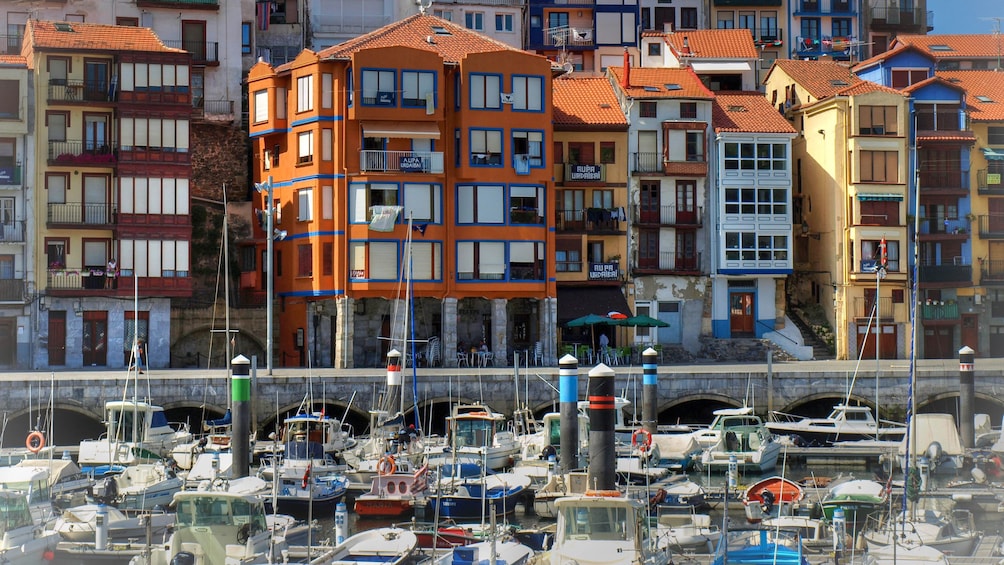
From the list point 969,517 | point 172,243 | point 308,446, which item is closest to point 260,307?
point 172,243

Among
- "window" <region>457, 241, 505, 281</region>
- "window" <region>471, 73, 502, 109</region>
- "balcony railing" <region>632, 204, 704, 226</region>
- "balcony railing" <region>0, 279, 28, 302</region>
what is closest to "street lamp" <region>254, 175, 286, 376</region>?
"window" <region>457, 241, 505, 281</region>

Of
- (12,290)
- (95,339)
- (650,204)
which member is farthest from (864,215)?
(12,290)

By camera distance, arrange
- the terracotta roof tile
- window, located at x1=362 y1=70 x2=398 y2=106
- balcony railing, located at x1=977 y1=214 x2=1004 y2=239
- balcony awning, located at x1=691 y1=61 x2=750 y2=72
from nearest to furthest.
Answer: the terracotta roof tile < window, located at x1=362 y1=70 x2=398 y2=106 < balcony railing, located at x1=977 y1=214 x2=1004 y2=239 < balcony awning, located at x1=691 y1=61 x2=750 y2=72

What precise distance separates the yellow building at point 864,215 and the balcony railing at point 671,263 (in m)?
7.18

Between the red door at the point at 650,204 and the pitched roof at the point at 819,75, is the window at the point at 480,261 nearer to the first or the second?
the red door at the point at 650,204

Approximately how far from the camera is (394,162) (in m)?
76.3

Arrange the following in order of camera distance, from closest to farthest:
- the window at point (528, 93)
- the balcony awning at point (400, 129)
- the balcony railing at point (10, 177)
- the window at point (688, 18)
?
the balcony railing at point (10, 177) → the balcony awning at point (400, 129) → the window at point (528, 93) → the window at point (688, 18)

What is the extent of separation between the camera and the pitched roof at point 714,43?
9256 centimetres

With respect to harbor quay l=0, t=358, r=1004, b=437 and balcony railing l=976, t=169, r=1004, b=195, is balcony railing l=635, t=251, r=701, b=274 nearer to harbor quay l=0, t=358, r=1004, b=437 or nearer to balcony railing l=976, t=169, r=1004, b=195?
harbor quay l=0, t=358, r=1004, b=437

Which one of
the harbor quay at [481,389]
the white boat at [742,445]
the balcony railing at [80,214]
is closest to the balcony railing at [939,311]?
the harbor quay at [481,389]

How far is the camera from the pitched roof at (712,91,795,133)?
84062mm

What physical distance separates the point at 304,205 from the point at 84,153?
10.5 metres

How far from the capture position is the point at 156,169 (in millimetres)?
76750

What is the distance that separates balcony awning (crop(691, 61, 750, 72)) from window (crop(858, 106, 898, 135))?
1123cm
